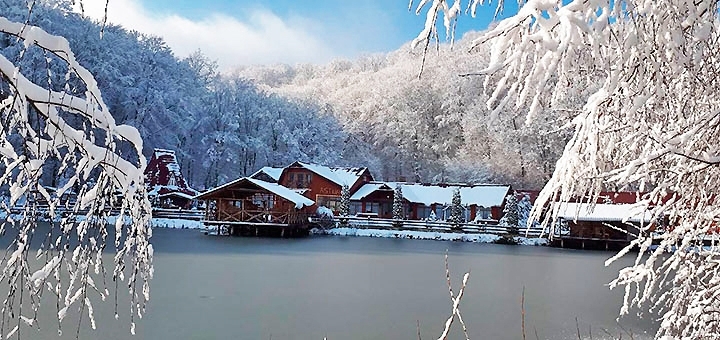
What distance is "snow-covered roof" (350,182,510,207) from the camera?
98.0 feet

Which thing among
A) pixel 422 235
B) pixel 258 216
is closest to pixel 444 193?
pixel 422 235

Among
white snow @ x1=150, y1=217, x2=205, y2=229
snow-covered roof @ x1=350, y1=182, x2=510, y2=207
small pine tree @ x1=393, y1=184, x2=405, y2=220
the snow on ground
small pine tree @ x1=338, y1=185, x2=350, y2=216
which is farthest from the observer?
snow-covered roof @ x1=350, y1=182, x2=510, y2=207

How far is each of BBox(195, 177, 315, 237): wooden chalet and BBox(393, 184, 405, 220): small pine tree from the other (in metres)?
4.80

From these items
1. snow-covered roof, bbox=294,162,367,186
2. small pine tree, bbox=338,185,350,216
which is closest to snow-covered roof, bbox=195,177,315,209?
small pine tree, bbox=338,185,350,216

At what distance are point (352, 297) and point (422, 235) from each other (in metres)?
15.2

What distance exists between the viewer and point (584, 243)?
22906 mm

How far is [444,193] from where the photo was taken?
103 ft

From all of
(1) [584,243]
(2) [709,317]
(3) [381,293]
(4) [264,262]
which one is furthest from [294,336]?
(1) [584,243]

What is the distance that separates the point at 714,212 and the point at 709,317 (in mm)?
411

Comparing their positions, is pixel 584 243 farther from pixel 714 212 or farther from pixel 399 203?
pixel 714 212

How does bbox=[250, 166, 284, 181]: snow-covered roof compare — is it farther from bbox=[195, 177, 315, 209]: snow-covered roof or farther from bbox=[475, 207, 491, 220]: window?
bbox=[475, 207, 491, 220]: window

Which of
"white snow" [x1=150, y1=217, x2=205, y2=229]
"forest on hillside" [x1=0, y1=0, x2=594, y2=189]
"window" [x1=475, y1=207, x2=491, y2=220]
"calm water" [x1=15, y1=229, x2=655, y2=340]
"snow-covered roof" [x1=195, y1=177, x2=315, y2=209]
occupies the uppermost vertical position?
"forest on hillside" [x1=0, y1=0, x2=594, y2=189]

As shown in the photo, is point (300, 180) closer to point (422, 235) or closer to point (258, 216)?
point (258, 216)

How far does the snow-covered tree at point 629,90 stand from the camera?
4.16 feet
